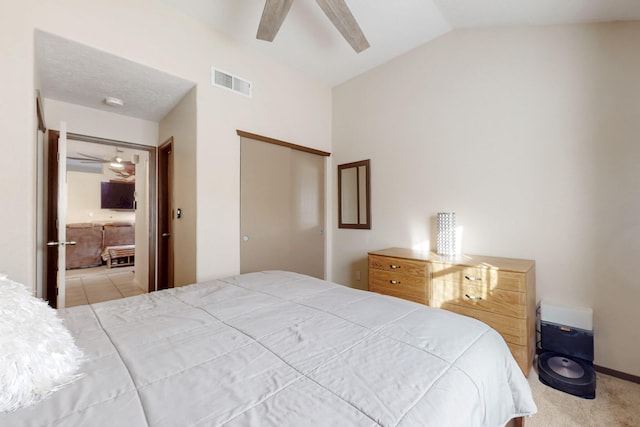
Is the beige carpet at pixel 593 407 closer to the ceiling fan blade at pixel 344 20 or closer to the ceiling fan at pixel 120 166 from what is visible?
the ceiling fan blade at pixel 344 20

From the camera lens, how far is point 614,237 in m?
1.96

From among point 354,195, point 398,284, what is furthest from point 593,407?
point 354,195

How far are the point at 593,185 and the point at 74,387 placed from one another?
309cm

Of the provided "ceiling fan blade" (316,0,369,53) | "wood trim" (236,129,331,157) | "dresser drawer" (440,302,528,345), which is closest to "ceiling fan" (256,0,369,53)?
"ceiling fan blade" (316,0,369,53)

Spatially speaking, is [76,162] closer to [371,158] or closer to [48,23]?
[48,23]

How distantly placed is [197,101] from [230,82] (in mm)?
437

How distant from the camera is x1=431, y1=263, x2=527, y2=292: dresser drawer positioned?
1916mm

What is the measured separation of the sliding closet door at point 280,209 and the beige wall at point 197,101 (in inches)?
5.9

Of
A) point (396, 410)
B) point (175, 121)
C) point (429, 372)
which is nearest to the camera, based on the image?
point (396, 410)

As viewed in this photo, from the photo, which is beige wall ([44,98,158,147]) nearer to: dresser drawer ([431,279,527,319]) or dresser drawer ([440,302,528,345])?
dresser drawer ([431,279,527,319])

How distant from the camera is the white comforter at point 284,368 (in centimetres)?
63

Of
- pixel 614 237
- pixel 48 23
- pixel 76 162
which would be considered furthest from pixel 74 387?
pixel 76 162

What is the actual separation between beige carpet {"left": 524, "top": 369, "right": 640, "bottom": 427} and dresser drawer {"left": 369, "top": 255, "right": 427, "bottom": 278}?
41.8 inches

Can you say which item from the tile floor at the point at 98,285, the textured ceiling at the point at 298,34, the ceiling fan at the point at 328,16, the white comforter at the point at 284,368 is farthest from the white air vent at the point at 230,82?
the tile floor at the point at 98,285
